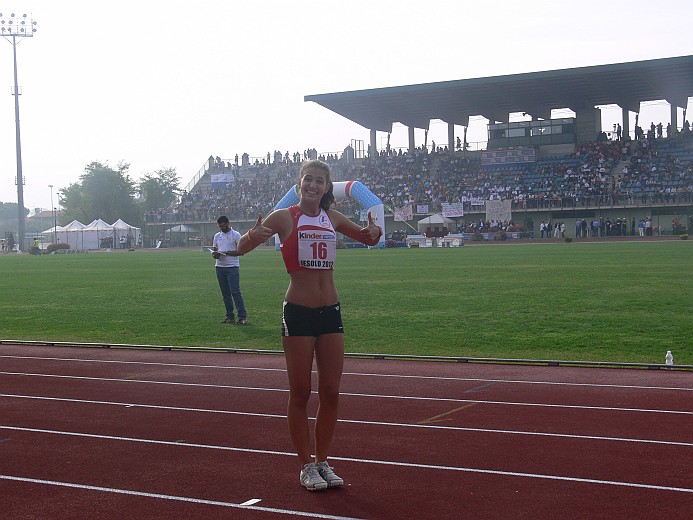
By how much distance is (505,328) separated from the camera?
1475 centimetres

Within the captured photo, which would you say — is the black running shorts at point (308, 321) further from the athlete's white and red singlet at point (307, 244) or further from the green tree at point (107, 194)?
the green tree at point (107, 194)

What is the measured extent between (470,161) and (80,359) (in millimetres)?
55955

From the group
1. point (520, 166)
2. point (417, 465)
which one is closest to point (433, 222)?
point (520, 166)

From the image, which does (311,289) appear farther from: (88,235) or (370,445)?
(88,235)

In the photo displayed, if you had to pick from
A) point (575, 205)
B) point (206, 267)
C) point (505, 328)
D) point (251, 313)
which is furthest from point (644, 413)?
point (575, 205)

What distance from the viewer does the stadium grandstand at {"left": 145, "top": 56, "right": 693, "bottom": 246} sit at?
184 feet

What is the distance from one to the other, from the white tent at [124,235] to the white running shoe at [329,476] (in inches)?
2718

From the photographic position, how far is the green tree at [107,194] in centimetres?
10556

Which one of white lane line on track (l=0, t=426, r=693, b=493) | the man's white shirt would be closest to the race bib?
white lane line on track (l=0, t=426, r=693, b=493)

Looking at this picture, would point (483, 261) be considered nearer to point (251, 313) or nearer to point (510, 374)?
point (251, 313)

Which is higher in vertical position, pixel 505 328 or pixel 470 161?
pixel 470 161

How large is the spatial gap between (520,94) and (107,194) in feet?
193

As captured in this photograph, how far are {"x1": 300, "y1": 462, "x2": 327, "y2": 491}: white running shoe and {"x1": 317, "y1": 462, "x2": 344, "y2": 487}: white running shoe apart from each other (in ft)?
0.12

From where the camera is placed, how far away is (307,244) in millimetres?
5734
